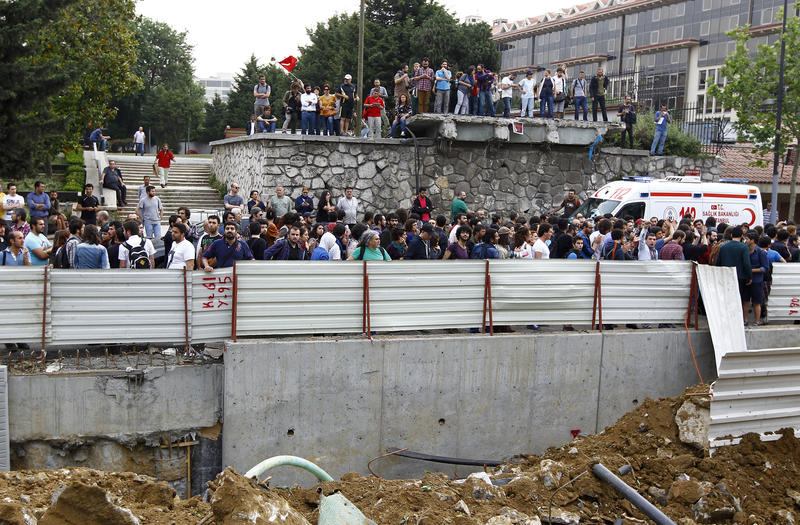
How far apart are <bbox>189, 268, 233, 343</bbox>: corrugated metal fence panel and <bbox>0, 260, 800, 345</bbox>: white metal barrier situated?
12mm

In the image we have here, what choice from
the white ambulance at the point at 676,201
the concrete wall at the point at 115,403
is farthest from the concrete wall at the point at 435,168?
the concrete wall at the point at 115,403

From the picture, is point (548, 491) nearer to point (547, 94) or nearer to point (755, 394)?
point (755, 394)

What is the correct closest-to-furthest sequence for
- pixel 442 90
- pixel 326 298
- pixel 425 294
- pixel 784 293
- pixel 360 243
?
pixel 326 298, pixel 425 294, pixel 360 243, pixel 784 293, pixel 442 90

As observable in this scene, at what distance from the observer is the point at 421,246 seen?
33.7 feet

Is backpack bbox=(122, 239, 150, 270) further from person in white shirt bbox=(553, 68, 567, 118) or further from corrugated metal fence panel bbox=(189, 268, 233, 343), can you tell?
person in white shirt bbox=(553, 68, 567, 118)

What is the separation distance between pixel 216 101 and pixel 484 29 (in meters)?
26.4

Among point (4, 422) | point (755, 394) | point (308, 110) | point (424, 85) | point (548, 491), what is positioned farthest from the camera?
point (424, 85)

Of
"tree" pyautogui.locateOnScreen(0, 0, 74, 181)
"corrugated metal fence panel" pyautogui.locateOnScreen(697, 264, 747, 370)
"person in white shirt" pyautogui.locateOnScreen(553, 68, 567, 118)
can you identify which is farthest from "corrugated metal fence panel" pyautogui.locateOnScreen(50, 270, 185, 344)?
"person in white shirt" pyautogui.locateOnScreen(553, 68, 567, 118)

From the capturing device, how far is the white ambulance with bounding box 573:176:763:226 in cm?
1719

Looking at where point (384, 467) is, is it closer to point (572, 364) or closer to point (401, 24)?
point (572, 364)

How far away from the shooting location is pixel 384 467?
28.9 feet

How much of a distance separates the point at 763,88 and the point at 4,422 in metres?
28.1

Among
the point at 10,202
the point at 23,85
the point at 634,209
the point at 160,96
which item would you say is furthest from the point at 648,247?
the point at 160,96

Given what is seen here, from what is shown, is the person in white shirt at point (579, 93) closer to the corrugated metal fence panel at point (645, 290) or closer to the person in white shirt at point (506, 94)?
the person in white shirt at point (506, 94)
